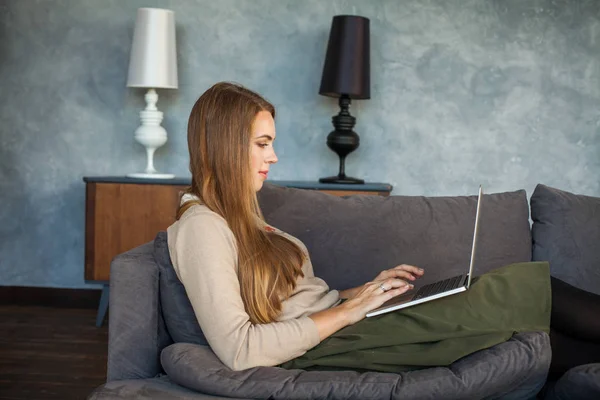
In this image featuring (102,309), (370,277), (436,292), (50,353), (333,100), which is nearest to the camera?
(436,292)

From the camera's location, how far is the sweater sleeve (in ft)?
5.89

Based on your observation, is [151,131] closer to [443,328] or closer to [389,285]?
[389,285]

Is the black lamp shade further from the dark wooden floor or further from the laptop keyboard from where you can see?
the laptop keyboard

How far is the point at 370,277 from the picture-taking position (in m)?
2.40

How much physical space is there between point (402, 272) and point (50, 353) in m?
2.14

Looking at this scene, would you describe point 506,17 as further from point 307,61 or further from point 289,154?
point 289,154

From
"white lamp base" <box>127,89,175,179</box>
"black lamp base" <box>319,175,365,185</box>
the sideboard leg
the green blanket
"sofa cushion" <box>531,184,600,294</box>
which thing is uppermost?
"white lamp base" <box>127,89,175,179</box>

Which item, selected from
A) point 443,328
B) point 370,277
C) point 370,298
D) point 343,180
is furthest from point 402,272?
point 343,180

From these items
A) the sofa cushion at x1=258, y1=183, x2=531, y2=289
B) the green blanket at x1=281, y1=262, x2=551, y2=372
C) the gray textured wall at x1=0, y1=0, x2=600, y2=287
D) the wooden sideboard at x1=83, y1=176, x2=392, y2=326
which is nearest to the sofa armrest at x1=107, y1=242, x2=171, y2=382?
the green blanket at x1=281, y1=262, x2=551, y2=372

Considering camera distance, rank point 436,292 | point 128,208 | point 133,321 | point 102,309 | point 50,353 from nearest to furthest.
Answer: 1. point 436,292
2. point 133,321
3. point 50,353
4. point 128,208
5. point 102,309

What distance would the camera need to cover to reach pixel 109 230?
4.27 metres

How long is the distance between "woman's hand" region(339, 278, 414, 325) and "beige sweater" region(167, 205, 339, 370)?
101 mm

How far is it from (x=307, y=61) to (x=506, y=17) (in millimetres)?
1121

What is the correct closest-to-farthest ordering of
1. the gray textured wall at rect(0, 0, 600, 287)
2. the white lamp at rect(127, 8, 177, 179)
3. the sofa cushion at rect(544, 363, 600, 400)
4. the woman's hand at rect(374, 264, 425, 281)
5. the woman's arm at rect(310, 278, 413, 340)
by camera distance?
the sofa cushion at rect(544, 363, 600, 400) < the woman's arm at rect(310, 278, 413, 340) < the woman's hand at rect(374, 264, 425, 281) < the white lamp at rect(127, 8, 177, 179) < the gray textured wall at rect(0, 0, 600, 287)
